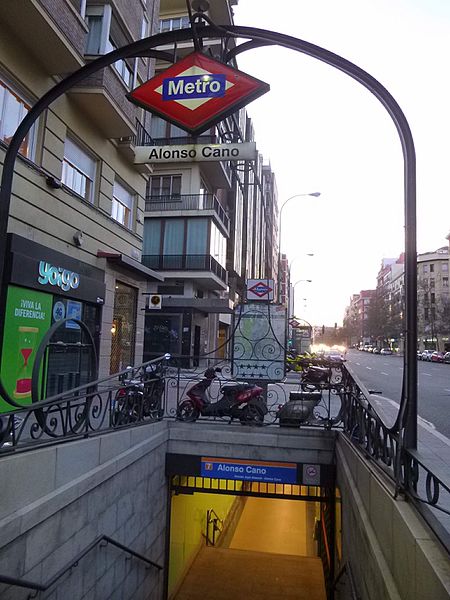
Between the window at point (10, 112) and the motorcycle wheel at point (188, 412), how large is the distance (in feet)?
19.4

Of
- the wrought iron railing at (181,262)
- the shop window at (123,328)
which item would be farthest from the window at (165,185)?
the shop window at (123,328)

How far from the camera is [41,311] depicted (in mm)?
9312

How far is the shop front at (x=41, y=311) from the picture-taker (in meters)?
8.31

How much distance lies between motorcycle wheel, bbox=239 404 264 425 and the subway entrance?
721 mm

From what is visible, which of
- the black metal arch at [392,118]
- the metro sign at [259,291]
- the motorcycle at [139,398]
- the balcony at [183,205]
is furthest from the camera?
the balcony at [183,205]

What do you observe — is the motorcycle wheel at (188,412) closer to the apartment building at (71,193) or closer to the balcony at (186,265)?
the apartment building at (71,193)

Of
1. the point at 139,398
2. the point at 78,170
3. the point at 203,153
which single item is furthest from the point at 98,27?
the point at 139,398

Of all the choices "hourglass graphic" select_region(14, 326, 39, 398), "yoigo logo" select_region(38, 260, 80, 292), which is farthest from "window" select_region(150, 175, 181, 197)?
"hourglass graphic" select_region(14, 326, 39, 398)

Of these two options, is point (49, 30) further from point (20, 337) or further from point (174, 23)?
Answer: point (174, 23)

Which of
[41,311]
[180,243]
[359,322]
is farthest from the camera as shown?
[359,322]

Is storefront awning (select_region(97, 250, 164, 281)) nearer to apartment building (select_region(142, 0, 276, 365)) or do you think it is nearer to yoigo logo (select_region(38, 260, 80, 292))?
yoigo logo (select_region(38, 260, 80, 292))

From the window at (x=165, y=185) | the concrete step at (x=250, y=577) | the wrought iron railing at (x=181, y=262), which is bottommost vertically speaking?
the concrete step at (x=250, y=577)

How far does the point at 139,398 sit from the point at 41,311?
3.29 meters

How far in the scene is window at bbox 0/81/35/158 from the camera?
845cm
